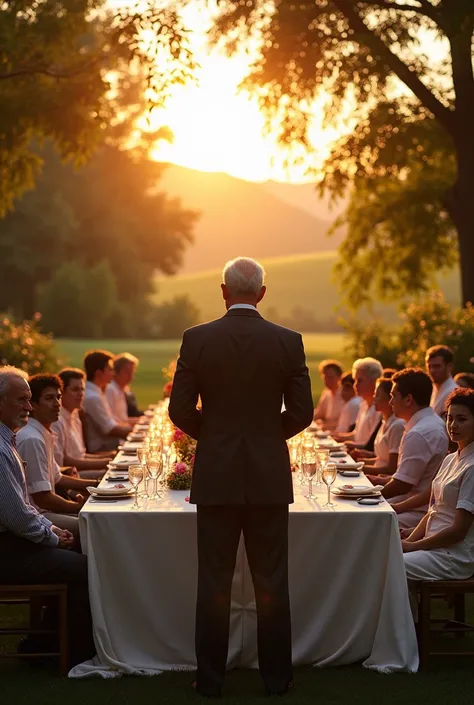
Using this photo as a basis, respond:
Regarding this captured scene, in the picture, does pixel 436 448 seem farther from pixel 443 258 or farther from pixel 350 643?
pixel 443 258

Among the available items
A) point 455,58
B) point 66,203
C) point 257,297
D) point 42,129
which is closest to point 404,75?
point 455,58

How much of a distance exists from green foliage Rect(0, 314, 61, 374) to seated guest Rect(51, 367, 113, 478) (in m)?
5.99

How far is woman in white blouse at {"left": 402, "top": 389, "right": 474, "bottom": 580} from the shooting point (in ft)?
15.8

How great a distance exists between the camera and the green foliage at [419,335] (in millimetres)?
13148

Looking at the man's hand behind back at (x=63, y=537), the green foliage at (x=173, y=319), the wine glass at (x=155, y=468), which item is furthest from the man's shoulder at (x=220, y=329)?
the green foliage at (x=173, y=319)

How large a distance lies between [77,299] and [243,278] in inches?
1486

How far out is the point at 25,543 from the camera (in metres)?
4.79

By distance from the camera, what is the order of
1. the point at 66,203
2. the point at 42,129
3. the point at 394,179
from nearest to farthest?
1. the point at 42,129
2. the point at 394,179
3. the point at 66,203

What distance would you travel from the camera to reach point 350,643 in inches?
191

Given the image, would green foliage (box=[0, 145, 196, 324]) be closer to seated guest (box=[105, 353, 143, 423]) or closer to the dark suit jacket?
seated guest (box=[105, 353, 143, 423])

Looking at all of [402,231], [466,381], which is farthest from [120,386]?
[402,231]

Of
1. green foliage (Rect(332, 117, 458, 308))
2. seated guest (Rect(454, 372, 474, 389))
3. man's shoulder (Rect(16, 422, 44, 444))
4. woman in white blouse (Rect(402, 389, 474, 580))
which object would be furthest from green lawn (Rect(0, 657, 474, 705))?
green foliage (Rect(332, 117, 458, 308))

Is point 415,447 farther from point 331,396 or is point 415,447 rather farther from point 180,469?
point 331,396

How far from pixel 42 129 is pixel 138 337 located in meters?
32.0
